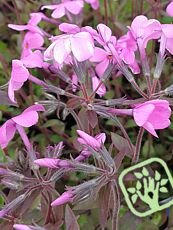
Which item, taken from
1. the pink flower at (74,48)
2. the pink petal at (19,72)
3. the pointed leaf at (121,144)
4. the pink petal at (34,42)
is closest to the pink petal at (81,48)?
the pink flower at (74,48)

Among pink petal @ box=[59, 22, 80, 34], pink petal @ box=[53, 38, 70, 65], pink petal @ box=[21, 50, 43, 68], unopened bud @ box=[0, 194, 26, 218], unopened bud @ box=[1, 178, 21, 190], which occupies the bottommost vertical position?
unopened bud @ box=[0, 194, 26, 218]

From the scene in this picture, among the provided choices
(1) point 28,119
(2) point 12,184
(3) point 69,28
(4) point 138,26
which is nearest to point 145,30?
(4) point 138,26

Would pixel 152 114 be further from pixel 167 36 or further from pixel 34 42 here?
pixel 34 42

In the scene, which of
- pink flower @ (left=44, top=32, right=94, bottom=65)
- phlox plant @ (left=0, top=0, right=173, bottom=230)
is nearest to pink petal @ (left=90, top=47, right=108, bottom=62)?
phlox plant @ (left=0, top=0, right=173, bottom=230)

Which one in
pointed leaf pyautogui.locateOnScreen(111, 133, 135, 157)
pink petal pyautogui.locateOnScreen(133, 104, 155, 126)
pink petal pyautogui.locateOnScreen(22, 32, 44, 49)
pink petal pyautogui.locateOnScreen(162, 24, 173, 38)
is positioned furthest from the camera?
pink petal pyautogui.locateOnScreen(22, 32, 44, 49)

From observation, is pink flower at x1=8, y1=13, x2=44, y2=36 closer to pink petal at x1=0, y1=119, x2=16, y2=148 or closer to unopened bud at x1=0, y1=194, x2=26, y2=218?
pink petal at x1=0, y1=119, x2=16, y2=148

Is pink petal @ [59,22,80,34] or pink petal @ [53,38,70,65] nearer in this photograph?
pink petal @ [53,38,70,65]

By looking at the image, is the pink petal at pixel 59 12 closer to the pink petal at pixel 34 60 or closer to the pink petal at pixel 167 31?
the pink petal at pixel 34 60
